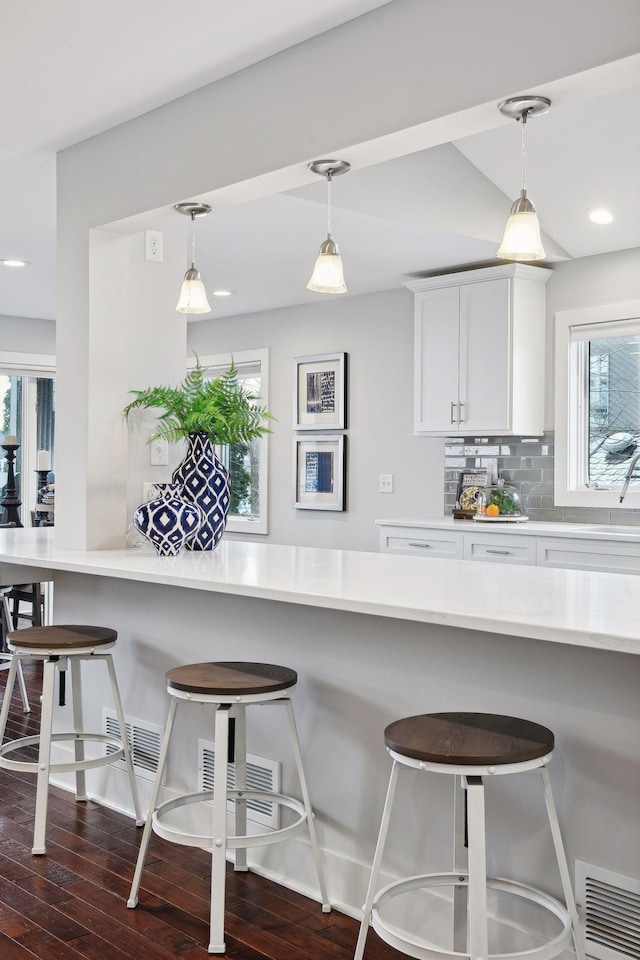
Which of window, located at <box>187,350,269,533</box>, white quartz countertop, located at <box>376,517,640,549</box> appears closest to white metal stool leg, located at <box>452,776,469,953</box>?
white quartz countertop, located at <box>376,517,640,549</box>

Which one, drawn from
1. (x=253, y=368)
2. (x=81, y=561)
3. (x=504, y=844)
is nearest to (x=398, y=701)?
(x=504, y=844)

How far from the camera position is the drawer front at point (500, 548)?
13.5 ft

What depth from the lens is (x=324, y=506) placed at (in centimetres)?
579

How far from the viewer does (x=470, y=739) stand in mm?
1829

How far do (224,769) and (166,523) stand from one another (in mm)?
1116

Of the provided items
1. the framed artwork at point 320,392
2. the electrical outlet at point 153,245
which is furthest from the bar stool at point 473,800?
the framed artwork at point 320,392

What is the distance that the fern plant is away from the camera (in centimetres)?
329

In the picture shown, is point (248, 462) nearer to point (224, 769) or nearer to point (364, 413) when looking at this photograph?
point (364, 413)

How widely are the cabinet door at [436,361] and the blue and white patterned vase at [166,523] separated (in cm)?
204

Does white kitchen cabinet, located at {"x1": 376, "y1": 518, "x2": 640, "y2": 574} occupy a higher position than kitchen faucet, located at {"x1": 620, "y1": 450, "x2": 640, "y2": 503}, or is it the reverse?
kitchen faucet, located at {"x1": 620, "y1": 450, "x2": 640, "y2": 503}

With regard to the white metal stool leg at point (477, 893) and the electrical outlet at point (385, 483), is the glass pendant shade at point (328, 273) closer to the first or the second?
the white metal stool leg at point (477, 893)

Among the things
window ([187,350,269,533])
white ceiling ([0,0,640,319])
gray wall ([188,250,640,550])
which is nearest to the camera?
white ceiling ([0,0,640,319])

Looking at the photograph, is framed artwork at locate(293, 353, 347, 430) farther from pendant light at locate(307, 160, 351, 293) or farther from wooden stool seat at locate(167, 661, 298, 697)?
wooden stool seat at locate(167, 661, 298, 697)

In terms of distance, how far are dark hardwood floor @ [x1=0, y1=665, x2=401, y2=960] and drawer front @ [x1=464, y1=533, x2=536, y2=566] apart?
2009mm
